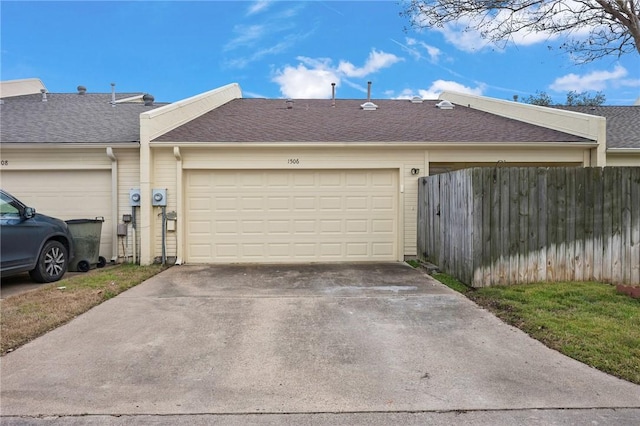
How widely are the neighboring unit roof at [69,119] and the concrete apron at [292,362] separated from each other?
5413 millimetres

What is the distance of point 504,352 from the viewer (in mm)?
3842

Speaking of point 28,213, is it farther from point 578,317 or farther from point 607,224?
point 607,224

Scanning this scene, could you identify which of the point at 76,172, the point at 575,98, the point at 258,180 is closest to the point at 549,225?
the point at 258,180

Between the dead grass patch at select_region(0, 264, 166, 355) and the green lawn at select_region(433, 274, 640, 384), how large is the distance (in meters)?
5.47

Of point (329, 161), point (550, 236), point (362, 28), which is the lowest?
point (550, 236)

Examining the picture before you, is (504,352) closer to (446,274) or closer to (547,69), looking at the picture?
(446,274)

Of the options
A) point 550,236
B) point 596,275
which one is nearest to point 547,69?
point 550,236

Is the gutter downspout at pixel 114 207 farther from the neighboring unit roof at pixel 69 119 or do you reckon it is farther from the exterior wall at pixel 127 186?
→ the neighboring unit roof at pixel 69 119

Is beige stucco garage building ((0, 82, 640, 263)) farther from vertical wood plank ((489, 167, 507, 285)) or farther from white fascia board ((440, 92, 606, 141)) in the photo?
vertical wood plank ((489, 167, 507, 285))

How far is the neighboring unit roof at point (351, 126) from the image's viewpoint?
9.19 meters

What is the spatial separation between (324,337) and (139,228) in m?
6.48

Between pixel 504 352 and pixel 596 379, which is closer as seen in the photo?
pixel 596 379

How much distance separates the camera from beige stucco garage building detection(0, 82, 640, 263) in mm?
8922

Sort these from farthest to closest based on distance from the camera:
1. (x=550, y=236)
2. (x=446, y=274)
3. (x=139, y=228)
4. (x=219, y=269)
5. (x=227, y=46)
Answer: (x=227, y=46) → (x=139, y=228) → (x=219, y=269) → (x=446, y=274) → (x=550, y=236)
